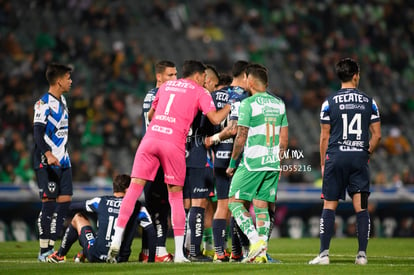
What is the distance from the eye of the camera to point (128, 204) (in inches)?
446

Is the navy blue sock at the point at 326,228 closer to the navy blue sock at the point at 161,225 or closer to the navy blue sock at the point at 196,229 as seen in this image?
the navy blue sock at the point at 196,229

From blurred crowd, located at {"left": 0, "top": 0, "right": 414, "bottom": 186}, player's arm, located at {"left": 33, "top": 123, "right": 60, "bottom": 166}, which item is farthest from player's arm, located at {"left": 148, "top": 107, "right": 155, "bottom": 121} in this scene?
blurred crowd, located at {"left": 0, "top": 0, "right": 414, "bottom": 186}

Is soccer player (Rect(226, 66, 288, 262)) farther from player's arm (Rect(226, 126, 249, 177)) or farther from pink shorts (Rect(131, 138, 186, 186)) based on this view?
pink shorts (Rect(131, 138, 186, 186))

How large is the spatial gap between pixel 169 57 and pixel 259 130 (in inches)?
667

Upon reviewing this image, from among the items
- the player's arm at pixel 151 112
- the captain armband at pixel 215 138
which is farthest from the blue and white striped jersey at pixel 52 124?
the captain armband at pixel 215 138

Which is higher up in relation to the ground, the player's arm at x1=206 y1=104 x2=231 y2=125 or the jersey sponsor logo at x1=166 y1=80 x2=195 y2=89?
the jersey sponsor logo at x1=166 y1=80 x2=195 y2=89

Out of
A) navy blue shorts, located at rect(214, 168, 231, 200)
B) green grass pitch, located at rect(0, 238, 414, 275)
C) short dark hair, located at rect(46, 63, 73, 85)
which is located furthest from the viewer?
short dark hair, located at rect(46, 63, 73, 85)

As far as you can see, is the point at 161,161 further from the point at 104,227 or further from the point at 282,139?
the point at 282,139

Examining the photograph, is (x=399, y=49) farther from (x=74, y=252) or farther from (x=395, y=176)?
(x=74, y=252)

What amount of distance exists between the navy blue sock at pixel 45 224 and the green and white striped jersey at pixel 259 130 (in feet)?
9.66

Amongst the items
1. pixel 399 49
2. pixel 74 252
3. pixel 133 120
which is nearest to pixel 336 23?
pixel 399 49

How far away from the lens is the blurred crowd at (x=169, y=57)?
23.2 meters

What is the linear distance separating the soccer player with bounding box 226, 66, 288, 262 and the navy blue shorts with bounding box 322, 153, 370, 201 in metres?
0.67

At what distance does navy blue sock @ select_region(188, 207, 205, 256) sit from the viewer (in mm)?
12203
